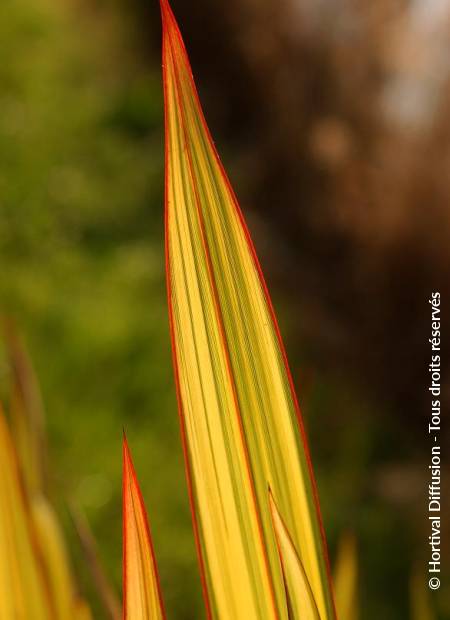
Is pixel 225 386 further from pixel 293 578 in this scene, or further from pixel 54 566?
pixel 54 566

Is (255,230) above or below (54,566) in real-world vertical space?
above

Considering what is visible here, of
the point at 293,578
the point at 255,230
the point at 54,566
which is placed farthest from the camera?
the point at 255,230

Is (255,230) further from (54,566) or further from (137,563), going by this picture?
(137,563)

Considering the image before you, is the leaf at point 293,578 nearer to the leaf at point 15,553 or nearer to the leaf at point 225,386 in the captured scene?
the leaf at point 225,386

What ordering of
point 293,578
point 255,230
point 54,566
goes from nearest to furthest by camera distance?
1. point 293,578
2. point 54,566
3. point 255,230

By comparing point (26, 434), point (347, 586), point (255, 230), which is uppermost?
point (255, 230)

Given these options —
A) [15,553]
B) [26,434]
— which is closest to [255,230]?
[26,434]

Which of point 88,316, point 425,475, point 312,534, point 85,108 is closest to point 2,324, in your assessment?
point 88,316

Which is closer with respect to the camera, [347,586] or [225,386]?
[225,386]
